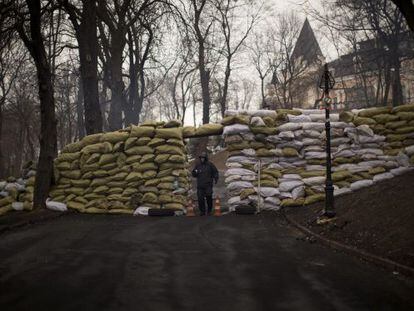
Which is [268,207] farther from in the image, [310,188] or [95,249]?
[95,249]

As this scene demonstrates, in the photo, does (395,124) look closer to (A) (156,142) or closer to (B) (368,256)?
(A) (156,142)

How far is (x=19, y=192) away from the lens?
14305mm

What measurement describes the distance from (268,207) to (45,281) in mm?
8312

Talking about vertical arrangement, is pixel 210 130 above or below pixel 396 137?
above

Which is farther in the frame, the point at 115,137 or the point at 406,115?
the point at 115,137

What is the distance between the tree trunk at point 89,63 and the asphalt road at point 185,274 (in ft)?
23.8

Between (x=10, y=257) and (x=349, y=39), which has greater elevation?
(x=349, y=39)

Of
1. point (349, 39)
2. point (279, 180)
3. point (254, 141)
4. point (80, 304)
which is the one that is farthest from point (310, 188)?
point (349, 39)

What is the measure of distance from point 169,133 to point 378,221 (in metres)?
7.02

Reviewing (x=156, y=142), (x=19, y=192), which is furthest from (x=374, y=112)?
(x=19, y=192)

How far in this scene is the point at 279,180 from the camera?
13.3m

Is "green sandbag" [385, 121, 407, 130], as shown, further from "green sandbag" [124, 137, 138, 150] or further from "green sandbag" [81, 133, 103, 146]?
"green sandbag" [81, 133, 103, 146]

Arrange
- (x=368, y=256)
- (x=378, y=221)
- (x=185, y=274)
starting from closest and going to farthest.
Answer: (x=185, y=274), (x=368, y=256), (x=378, y=221)

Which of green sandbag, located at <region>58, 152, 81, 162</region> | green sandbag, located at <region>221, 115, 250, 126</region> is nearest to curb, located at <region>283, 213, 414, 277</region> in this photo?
green sandbag, located at <region>221, 115, 250, 126</region>
